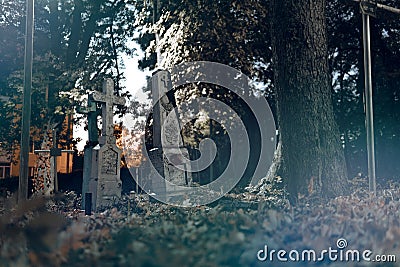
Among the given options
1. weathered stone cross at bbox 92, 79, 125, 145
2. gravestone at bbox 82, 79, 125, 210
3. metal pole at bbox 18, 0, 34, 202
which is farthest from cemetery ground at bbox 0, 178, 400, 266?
weathered stone cross at bbox 92, 79, 125, 145

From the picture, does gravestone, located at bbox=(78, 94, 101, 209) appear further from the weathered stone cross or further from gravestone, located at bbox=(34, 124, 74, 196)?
gravestone, located at bbox=(34, 124, 74, 196)

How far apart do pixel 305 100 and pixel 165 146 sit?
205 inches

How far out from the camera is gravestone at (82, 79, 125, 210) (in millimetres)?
12493

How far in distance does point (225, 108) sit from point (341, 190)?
1081 cm

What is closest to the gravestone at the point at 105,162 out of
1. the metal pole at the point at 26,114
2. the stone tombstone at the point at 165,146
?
the stone tombstone at the point at 165,146

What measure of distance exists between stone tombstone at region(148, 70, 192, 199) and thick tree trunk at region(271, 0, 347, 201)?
4.62 m

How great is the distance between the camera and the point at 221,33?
15.6m

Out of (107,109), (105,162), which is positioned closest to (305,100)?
(105,162)

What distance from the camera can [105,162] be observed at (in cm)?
1283

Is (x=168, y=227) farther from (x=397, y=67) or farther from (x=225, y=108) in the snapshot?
(x=397, y=67)

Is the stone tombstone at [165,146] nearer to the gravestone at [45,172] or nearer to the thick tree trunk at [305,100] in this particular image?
the thick tree trunk at [305,100]

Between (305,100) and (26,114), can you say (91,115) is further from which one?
(305,100)

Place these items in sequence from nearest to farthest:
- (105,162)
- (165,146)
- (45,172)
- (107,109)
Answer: (165,146) → (105,162) → (107,109) → (45,172)

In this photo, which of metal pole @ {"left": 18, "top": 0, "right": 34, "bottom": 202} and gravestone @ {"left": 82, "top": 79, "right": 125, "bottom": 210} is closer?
metal pole @ {"left": 18, "top": 0, "right": 34, "bottom": 202}
